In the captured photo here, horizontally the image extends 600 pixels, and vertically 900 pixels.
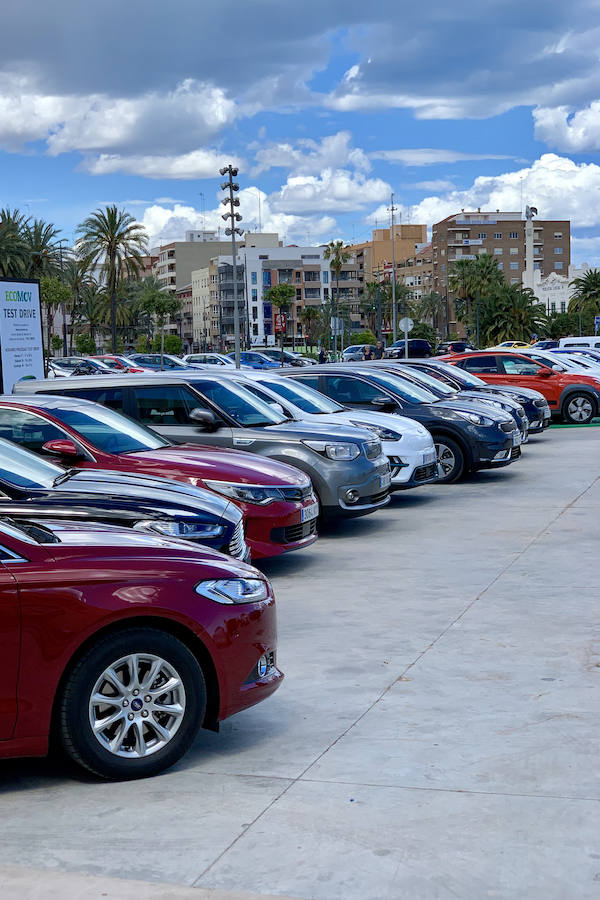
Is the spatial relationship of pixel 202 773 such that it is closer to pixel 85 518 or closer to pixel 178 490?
pixel 85 518

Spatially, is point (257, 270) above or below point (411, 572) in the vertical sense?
above

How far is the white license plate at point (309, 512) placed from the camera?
31.5 feet

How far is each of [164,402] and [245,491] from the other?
8.94 ft

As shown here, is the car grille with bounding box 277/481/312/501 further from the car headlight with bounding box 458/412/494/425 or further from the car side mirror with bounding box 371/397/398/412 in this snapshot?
the car headlight with bounding box 458/412/494/425

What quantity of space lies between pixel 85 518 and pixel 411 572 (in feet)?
14.7

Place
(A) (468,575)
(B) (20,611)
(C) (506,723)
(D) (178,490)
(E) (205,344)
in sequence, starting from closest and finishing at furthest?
1. (B) (20,611)
2. (C) (506,723)
3. (D) (178,490)
4. (A) (468,575)
5. (E) (205,344)

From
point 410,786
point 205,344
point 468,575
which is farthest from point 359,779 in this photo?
point 205,344

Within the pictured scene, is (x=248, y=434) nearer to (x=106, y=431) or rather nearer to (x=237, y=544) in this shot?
(x=106, y=431)

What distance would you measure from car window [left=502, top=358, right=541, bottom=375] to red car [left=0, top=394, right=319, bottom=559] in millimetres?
17355

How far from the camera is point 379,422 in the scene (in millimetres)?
14172

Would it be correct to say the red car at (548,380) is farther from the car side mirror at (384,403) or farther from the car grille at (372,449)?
the car grille at (372,449)

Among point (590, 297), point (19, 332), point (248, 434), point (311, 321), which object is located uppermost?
point (590, 297)

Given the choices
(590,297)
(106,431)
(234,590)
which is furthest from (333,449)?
(590,297)

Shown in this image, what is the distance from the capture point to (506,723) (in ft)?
18.3
